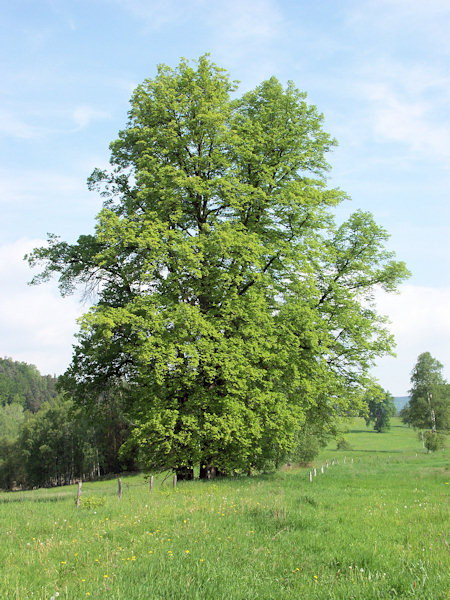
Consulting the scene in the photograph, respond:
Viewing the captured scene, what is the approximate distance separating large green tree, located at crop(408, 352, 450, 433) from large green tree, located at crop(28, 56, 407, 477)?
5694 centimetres

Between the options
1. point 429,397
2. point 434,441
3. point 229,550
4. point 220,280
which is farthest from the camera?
point 429,397

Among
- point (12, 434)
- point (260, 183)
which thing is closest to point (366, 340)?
point (260, 183)

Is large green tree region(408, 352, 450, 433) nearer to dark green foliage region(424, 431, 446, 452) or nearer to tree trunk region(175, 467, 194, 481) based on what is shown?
dark green foliage region(424, 431, 446, 452)

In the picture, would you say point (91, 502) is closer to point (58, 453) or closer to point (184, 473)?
point (184, 473)

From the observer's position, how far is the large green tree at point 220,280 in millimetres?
17609

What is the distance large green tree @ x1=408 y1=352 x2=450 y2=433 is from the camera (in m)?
70.8

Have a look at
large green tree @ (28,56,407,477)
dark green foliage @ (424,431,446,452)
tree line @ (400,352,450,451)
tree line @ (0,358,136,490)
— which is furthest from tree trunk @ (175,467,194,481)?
tree line @ (400,352,450,451)

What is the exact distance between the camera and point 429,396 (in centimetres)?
7056

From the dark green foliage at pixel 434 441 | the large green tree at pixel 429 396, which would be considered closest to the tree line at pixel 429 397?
the large green tree at pixel 429 396

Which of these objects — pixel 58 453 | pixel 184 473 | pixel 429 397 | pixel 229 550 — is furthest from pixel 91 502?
pixel 58 453

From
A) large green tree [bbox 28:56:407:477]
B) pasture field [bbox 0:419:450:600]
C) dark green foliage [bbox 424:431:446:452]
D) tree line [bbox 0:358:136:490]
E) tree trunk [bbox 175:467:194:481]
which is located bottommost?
tree line [bbox 0:358:136:490]

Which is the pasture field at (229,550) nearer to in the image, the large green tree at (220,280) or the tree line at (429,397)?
the large green tree at (220,280)

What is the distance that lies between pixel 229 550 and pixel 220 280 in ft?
40.8

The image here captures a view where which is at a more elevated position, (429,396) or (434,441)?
(429,396)
